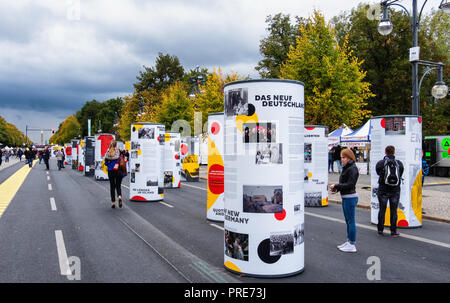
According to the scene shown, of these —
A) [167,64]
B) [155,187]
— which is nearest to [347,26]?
[167,64]

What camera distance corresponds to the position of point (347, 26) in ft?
166


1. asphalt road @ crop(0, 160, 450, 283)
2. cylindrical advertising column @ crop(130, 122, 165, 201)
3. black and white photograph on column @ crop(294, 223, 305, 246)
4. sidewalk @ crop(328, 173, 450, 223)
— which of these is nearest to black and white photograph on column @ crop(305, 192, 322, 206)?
asphalt road @ crop(0, 160, 450, 283)

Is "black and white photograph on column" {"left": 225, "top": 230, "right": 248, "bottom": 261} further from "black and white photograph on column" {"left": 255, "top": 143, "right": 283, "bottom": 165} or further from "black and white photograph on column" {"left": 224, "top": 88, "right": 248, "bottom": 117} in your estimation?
"black and white photograph on column" {"left": 224, "top": 88, "right": 248, "bottom": 117}

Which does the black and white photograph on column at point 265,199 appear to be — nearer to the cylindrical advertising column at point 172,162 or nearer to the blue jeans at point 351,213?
the blue jeans at point 351,213

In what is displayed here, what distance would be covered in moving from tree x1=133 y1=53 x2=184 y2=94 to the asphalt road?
58567mm

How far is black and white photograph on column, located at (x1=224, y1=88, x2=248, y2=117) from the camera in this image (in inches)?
228

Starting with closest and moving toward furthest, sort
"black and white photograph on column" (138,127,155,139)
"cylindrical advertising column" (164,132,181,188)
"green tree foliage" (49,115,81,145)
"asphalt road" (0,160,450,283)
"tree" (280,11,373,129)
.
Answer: "asphalt road" (0,160,450,283) → "black and white photograph on column" (138,127,155,139) → "cylindrical advertising column" (164,132,181,188) → "tree" (280,11,373,129) → "green tree foliage" (49,115,81,145)

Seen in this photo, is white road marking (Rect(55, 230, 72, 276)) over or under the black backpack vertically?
under

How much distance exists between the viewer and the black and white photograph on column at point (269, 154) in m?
5.62

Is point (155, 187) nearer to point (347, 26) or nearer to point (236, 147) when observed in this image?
point (236, 147)

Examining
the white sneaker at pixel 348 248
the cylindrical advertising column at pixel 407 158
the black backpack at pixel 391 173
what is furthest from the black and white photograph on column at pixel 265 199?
the cylindrical advertising column at pixel 407 158

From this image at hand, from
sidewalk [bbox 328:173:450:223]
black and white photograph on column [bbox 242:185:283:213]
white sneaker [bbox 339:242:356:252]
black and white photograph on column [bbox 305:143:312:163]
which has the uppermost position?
black and white photograph on column [bbox 305:143:312:163]

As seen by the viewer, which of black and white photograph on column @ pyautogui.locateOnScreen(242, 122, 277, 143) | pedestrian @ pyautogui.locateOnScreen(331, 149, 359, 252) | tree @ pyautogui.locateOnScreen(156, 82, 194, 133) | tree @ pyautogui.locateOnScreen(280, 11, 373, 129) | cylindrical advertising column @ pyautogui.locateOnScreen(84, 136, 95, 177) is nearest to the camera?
black and white photograph on column @ pyautogui.locateOnScreen(242, 122, 277, 143)

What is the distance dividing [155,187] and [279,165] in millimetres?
9683
